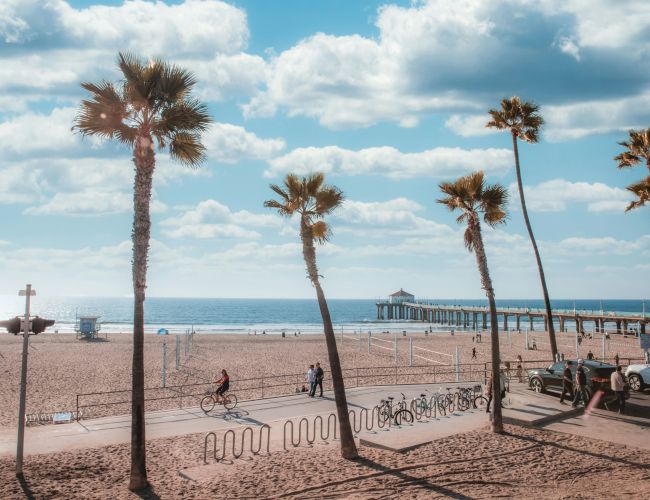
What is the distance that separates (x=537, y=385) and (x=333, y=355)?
476 inches

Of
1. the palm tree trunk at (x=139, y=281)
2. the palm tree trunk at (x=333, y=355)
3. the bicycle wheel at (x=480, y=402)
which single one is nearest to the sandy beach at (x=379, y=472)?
the palm tree trunk at (x=333, y=355)

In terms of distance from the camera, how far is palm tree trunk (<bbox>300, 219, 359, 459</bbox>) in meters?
14.3

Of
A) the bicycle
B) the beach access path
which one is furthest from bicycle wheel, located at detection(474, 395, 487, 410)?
the bicycle

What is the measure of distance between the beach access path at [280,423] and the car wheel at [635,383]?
1.59 meters

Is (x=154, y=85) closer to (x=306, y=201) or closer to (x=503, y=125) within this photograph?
(x=306, y=201)

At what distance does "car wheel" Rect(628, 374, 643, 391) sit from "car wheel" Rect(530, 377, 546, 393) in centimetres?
423

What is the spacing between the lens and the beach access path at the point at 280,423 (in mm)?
15883

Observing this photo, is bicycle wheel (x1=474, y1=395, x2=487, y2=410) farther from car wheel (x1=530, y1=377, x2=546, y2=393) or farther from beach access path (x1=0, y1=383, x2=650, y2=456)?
car wheel (x1=530, y1=377, x2=546, y2=393)

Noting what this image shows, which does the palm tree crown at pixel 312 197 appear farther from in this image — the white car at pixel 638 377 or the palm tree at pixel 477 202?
the white car at pixel 638 377

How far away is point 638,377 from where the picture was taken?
78.6ft

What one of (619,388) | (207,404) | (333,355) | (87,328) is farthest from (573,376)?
(87,328)

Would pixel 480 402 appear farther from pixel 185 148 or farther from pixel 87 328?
pixel 87 328

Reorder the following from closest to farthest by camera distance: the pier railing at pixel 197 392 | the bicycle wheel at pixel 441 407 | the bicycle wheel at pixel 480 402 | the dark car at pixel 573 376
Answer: the bicycle wheel at pixel 441 407 < the dark car at pixel 573 376 < the bicycle wheel at pixel 480 402 < the pier railing at pixel 197 392

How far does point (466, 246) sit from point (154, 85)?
10.7 m
